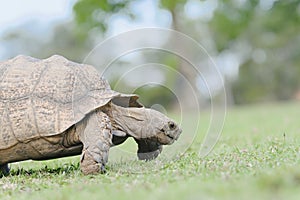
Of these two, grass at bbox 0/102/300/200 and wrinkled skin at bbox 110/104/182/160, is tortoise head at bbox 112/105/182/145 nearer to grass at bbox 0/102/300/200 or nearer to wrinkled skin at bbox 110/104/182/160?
wrinkled skin at bbox 110/104/182/160

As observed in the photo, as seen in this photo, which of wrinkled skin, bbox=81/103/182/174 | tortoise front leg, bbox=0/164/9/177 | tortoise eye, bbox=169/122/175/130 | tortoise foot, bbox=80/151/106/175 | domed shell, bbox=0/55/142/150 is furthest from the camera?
tortoise front leg, bbox=0/164/9/177

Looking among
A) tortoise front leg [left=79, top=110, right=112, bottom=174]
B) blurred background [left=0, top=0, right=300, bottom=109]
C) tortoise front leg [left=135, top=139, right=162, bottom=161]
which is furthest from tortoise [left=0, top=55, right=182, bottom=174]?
blurred background [left=0, top=0, right=300, bottom=109]

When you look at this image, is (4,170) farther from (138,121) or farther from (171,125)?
(171,125)

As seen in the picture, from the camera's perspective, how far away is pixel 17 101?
492 cm

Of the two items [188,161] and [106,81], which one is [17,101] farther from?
[188,161]

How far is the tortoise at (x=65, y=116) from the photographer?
4816mm

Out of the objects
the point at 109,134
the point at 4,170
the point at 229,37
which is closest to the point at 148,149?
the point at 109,134

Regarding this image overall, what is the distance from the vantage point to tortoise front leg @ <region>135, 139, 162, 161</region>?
5559 millimetres

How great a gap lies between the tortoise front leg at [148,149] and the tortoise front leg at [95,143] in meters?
0.72

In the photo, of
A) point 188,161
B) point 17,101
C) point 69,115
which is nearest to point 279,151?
point 188,161

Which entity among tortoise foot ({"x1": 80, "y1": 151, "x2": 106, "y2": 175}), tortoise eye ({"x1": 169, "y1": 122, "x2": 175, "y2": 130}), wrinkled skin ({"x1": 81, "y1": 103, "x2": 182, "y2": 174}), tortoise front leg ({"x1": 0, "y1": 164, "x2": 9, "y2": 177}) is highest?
tortoise eye ({"x1": 169, "y1": 122, "x2": 175, "y2": 130})

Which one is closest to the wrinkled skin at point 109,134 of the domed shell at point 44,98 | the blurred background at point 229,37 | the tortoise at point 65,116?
the tortoise at point 65,116

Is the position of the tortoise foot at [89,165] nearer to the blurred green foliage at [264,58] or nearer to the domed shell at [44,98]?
the domed shell at [44,98]

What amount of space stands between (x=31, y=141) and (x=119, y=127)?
884 mm
